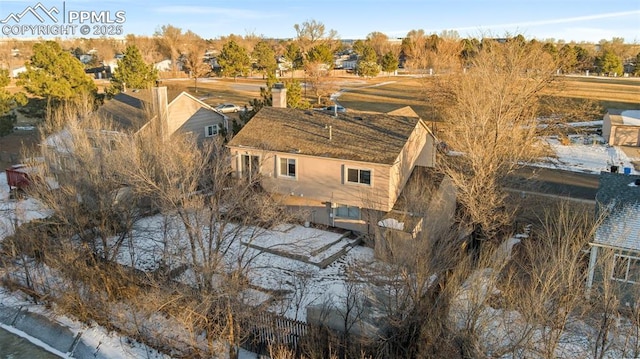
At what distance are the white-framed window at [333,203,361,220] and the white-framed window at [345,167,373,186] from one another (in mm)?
1518

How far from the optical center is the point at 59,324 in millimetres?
18000

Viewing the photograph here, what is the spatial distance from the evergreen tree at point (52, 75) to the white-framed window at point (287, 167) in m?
23.9

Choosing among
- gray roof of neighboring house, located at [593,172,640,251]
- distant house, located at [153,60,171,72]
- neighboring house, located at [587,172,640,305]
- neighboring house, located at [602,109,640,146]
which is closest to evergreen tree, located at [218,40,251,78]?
distant house, located at [153,60,171,72]

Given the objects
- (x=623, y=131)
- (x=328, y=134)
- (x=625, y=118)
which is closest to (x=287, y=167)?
(x=328, y=134)

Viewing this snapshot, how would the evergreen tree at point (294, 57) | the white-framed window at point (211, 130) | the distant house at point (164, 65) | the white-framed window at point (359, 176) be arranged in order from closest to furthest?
the white-framed window at point (359, 176) → the white-framed window at point (211, 130) → the evergreen tree at point (294, 57) → the distant house at point (164, 65)

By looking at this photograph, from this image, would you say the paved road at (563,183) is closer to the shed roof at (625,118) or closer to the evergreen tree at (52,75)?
the shed roof at (625,118)

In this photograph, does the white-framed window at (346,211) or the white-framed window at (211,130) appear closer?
the white-framed window at (346,211)

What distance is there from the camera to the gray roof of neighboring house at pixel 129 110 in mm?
29078

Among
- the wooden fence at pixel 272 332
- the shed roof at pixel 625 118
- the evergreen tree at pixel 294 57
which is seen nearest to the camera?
the wooden fence at pixel 272 332

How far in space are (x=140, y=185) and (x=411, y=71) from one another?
3295 inches

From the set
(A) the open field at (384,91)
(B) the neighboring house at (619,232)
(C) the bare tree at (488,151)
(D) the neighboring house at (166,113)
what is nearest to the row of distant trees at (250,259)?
(C) the bare tree at (488,151)

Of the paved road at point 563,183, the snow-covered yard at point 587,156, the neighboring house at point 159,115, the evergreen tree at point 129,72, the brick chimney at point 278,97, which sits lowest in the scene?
the paved road at point 563,183

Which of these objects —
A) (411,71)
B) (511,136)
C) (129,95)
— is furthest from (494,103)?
(411,71)

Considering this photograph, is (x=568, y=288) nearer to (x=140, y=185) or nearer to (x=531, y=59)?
(x=140, y=185)
